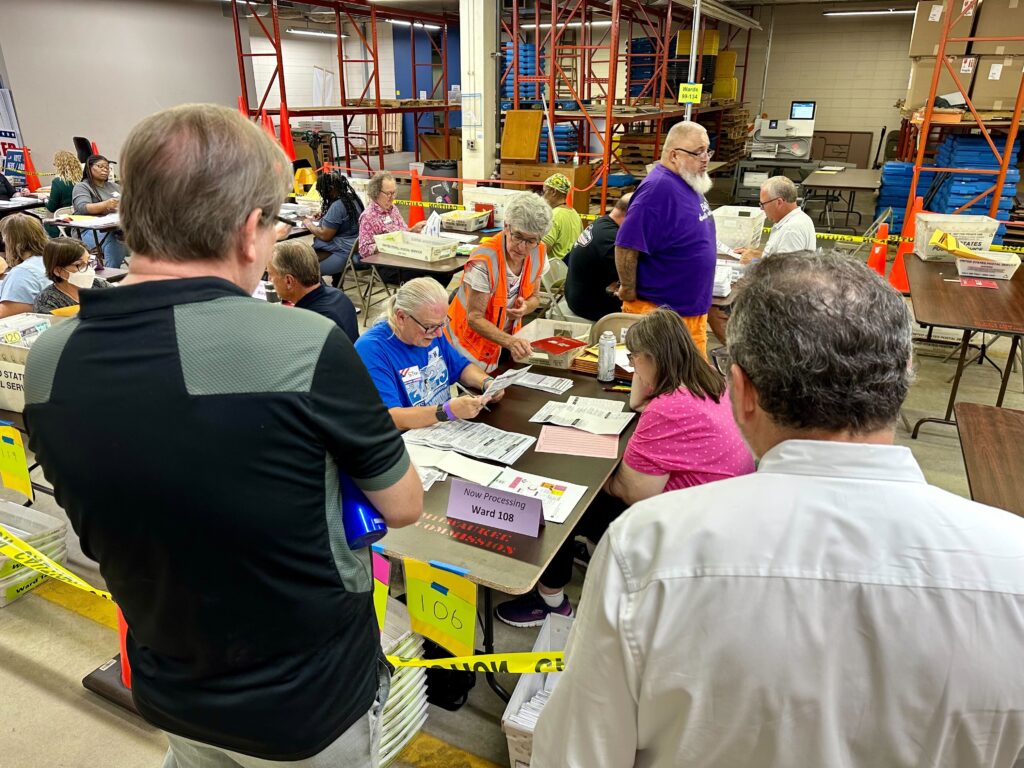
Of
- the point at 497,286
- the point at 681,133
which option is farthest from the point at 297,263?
the point at 681,133

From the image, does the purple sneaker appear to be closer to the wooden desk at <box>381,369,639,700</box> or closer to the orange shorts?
the wooden desk at <box>381,369,639,700</box>

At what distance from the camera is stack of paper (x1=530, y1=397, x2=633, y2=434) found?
106 inches

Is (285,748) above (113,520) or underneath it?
underneath

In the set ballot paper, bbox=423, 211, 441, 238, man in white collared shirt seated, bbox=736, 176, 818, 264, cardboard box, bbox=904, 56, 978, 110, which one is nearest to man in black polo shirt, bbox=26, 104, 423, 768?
man in white collared shirt seated, bbox=736, 176, 818, 264

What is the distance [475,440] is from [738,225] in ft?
14.1

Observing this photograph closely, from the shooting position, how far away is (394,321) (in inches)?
104

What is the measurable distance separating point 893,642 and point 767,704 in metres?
A: 0.17

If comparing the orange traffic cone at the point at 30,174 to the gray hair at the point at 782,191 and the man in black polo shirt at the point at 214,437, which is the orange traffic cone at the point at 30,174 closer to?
the gray hair at the point at 782,191

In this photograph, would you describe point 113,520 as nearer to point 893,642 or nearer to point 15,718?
point 893,642

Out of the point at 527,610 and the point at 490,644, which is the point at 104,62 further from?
the point at 490,644

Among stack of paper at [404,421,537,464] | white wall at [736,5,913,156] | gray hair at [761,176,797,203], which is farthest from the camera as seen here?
white wall at [736,5,913,156]

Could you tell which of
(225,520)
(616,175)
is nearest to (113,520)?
(225,520)

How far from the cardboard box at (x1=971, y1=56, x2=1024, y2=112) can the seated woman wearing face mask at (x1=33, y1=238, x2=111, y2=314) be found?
29.6 ft

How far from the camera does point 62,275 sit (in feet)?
11.9
